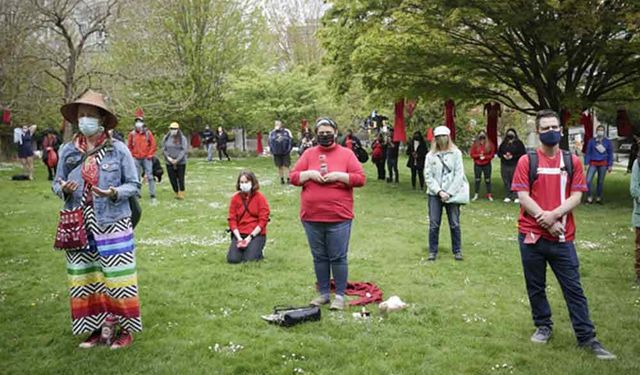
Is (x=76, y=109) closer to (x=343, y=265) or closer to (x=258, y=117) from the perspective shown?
(x=343, y=265)

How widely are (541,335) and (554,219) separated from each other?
1182 mm

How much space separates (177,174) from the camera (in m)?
15.3

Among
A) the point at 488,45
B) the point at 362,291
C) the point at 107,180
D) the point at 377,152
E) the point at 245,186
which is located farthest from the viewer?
the point at 377,152

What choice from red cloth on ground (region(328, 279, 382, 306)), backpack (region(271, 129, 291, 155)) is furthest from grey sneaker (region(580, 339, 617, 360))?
backpack (region(271, 129, 291, 155))

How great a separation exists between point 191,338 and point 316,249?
5.61 ft

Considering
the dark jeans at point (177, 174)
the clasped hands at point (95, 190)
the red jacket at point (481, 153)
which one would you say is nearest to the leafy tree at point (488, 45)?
the red jacket at point (481, 153)

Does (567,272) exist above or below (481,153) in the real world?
below

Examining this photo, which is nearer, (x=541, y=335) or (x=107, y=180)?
(x=107, y=180)

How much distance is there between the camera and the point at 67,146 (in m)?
5.38

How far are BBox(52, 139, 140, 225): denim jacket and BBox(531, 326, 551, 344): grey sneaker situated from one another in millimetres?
3928

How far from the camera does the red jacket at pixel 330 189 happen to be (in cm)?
630

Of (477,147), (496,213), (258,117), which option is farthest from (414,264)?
(258,117)

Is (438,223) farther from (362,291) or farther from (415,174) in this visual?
(415,174)

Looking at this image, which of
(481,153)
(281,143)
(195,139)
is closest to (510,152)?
(481,153)
